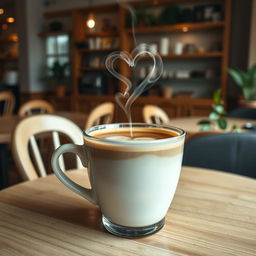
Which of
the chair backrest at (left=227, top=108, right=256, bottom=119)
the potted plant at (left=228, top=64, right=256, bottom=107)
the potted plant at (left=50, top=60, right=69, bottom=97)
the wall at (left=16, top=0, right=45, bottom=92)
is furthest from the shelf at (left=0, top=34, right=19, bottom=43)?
the chair backrest at (left=227, top=108, right=256, bottom=119)

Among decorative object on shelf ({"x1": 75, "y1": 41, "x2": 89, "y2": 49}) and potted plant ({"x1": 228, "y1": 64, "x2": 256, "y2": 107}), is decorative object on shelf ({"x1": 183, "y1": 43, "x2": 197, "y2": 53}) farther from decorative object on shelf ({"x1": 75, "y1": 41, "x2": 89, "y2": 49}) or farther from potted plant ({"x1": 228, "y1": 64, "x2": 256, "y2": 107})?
decorative object on shelf ({"x1": 75, "y1": 41, "x2": 89, "y2": 49})

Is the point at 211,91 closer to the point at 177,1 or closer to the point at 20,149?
the point at 177,1

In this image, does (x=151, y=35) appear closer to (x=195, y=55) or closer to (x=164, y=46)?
(x=164, y=46)

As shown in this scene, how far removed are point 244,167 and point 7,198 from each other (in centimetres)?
79

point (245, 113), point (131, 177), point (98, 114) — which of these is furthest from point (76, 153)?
point (245, 113)

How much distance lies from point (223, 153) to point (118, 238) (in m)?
0.71

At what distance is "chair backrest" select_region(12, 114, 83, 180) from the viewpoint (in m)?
0.89

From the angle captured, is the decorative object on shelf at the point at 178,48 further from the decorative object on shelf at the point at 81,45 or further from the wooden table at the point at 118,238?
the wooden table at the point at 118,238

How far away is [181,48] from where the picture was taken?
174 inches

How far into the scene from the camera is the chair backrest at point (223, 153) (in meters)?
1.04

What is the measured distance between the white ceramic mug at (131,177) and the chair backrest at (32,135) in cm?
43

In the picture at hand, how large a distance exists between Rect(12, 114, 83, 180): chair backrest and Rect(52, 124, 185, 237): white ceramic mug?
431 millimetres

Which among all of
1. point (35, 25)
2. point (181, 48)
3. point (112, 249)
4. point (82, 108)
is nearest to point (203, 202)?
point (112, 249)

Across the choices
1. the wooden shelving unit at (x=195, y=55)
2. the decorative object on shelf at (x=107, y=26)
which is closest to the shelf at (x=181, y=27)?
the wooden shelving unit at (x=195, y=55)
